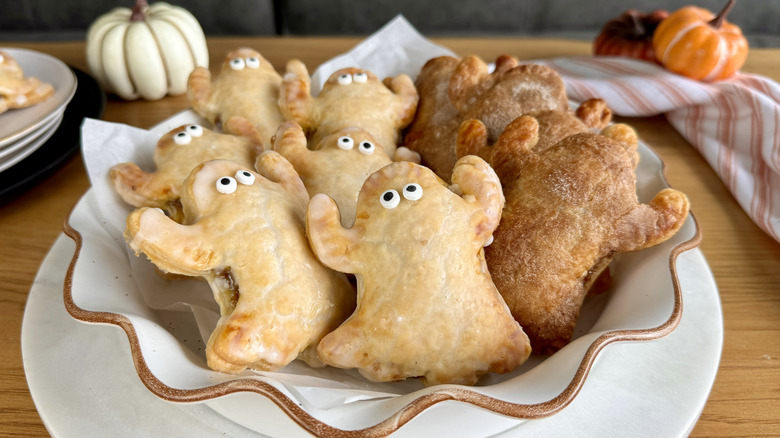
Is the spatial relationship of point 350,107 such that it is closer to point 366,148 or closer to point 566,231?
point 366,148

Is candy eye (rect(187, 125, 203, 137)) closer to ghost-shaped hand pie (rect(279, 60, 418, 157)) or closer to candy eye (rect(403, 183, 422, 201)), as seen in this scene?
ghost-shaped hand pie (rect(279, 60, 418, 157))

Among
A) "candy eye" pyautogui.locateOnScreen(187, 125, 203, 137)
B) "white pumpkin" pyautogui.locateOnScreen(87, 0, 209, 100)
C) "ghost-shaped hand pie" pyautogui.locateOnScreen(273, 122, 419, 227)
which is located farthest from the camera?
"white pumpkin" pyautogui.locateOnScreen(87, 0, 209, 100)

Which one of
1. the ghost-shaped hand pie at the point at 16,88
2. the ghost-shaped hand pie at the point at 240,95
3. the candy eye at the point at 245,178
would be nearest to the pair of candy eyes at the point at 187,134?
the ghost-shaped hand pie at the point at 240,95

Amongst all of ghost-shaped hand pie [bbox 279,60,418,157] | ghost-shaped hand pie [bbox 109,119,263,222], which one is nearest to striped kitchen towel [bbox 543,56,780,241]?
ghost-shaped hand pie [bbox 279,60,418,157]

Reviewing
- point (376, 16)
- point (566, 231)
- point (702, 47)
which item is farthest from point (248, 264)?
point (376, 16)

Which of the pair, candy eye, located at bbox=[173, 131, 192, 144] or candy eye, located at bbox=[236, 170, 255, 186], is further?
candy eye, located at bbox=[173, 131, 192, 144]

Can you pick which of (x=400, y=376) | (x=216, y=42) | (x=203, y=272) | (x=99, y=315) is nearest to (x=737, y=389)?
(x=400, y=376)

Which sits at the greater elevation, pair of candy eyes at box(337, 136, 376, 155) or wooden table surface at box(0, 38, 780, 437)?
pair of candy eyes at box(337, 136, 376, 155)
